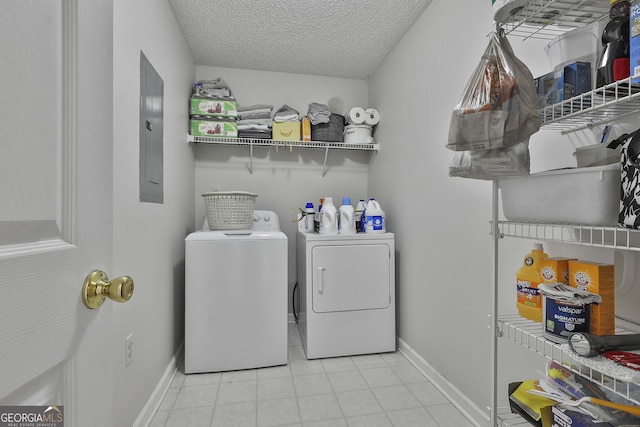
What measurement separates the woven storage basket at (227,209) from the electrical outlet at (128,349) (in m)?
1.07

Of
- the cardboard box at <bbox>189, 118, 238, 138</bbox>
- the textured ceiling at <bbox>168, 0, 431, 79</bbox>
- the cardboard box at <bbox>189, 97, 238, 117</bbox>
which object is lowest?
the cardboard box at <bbox>189, 118, 238, 138</bbox>

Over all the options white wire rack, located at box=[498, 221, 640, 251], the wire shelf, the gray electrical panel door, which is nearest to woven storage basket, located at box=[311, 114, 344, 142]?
the wire shelf

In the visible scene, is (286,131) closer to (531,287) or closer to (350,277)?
(350,277)

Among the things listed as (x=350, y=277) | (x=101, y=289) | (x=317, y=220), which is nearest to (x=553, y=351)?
(x=101, y=289)

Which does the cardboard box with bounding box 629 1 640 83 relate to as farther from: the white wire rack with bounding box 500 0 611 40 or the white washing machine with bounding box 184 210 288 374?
the white washing machine with bounding box 184 210 288 374

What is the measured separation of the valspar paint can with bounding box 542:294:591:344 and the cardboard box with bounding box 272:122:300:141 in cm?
228

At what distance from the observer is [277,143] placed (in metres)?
2.78

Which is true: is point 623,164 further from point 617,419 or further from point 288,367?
point 288,367

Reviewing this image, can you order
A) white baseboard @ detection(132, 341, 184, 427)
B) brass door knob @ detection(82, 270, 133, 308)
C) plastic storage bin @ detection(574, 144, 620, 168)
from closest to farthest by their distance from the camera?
1. brass door knob @ detection(82, 270, 133, 308)
2. plastic storage bin @ detection(574, 144, 620, 168)
3. white baseboard @ detection(132, 341, 184, 427)

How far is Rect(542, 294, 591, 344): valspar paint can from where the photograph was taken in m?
0.85

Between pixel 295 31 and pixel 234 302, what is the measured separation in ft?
6.62

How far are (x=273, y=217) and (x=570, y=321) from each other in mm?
2220

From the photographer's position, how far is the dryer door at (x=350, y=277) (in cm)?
233

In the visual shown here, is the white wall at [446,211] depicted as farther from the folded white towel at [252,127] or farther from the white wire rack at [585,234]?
the folded white towel at [252,127]
